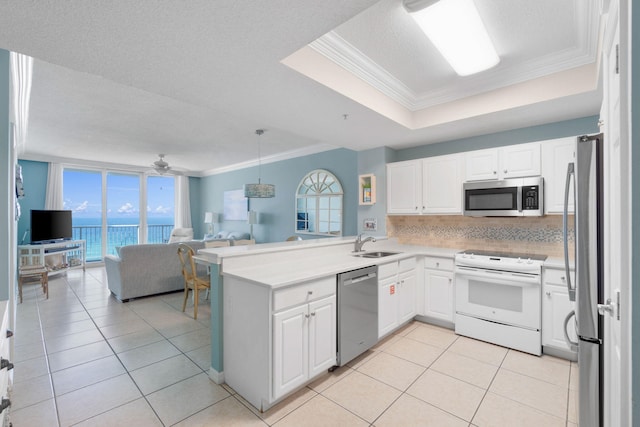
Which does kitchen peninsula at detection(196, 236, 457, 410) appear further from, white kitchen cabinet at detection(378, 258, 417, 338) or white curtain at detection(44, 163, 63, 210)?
white curtain at detection(44, 163, 63, 210)

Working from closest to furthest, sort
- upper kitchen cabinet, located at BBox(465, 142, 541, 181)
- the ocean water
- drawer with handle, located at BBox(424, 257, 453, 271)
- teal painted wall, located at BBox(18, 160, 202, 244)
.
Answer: upper kitchen cabinet, located at BBox(465, 142, 541, 181)
drawer with handle, located at BBox(424, 257, 453, 271)
teal painted wall, located at BBox(18, 160, 202, 244)
the ocean water

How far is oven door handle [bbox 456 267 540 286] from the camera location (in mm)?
2725

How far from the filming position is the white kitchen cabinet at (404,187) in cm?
388

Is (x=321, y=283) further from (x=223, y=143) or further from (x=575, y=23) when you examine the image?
(x=223, y=143)

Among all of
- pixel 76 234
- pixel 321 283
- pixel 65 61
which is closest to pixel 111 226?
pixel 76 234

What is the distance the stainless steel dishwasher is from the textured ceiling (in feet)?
5.35

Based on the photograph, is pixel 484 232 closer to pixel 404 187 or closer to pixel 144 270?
pixel 404 187

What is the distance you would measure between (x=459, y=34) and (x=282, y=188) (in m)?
5.08

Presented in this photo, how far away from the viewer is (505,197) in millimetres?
3135

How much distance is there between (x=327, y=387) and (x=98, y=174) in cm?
846

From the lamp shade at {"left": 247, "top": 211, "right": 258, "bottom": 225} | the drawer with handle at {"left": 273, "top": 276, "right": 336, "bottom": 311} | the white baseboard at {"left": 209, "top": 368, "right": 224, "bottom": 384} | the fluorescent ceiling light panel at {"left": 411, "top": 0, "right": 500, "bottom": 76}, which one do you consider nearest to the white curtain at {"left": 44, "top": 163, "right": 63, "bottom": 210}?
the lamp shade at {"left": 247, "top": 211, "right": 258, "bottom": 225}

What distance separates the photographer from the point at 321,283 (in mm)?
2256

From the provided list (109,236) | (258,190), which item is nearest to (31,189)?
(109,236)

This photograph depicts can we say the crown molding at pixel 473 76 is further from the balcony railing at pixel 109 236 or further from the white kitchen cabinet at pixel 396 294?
the balcony railing at pixel 109 236
